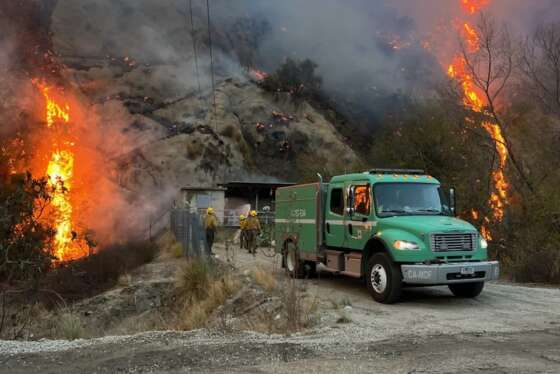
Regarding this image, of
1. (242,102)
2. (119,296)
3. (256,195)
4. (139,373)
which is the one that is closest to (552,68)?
(119,296)

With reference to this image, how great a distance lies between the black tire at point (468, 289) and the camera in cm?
1077

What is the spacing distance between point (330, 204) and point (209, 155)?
35808mm

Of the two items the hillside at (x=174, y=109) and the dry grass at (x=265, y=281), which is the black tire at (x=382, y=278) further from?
the hillside at (x=174, y=109)

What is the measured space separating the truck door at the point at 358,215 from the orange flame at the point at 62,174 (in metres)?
11.9

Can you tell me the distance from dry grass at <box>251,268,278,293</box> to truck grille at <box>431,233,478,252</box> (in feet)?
12.7

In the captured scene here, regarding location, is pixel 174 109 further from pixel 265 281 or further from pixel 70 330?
pixel 70 330

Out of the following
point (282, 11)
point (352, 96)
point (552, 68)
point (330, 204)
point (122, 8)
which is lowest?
point (330, 204)

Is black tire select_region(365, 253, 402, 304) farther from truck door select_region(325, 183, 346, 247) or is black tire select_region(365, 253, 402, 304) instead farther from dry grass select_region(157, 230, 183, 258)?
dry grass select_region(157, 230, 183, 258)

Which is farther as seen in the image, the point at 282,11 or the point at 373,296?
the point at 282,11

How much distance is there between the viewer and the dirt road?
5.80 metres

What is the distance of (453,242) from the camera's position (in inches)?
389

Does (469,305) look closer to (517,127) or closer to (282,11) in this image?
(517,127)

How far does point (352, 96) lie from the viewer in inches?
2790

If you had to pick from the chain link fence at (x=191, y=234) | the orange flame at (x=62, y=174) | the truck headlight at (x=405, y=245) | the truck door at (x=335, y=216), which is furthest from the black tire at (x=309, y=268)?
the orange flame at (x=62, y=174)
